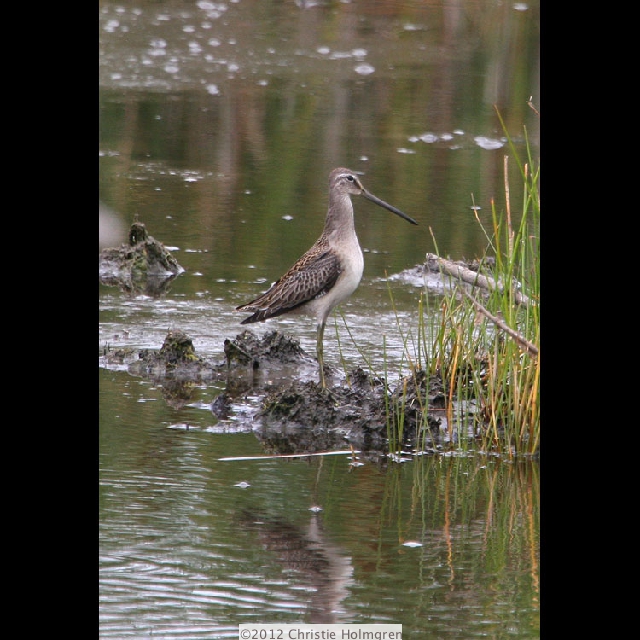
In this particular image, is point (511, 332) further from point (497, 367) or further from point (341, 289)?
point (341, 289)

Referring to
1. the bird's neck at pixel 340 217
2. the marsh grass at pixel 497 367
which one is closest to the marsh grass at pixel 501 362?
the marsh grass at pixel 497 367

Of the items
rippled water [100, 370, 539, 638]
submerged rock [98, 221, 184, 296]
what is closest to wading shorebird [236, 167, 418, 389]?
rippled water [100, 370, 539, 638]

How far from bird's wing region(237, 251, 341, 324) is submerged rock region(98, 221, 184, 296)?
5.96ft

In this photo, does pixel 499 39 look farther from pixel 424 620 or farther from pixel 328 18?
pixel 424 620

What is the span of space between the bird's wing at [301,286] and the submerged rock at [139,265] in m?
1.82

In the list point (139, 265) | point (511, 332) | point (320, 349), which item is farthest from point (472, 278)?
point (139, 265)

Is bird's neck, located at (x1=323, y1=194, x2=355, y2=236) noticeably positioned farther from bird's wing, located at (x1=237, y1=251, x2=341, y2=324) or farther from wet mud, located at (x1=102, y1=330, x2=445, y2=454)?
wet mud, located at (x1=102, y1=330, x2=445, y2=454)

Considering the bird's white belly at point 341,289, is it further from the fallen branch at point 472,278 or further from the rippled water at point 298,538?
the rippled water at point 298,538

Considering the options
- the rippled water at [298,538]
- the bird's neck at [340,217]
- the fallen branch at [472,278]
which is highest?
the bird's neck at [340,217]

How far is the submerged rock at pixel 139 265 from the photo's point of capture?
911 centimetres

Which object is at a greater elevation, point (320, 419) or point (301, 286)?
point (301, 286)

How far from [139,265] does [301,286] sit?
2.26 m

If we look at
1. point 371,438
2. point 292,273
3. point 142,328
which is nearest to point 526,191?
point 371,438

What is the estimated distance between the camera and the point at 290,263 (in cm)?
932
